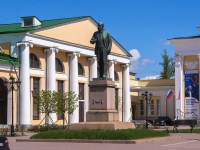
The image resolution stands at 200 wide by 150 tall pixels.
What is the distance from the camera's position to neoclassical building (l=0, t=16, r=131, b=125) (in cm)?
5025

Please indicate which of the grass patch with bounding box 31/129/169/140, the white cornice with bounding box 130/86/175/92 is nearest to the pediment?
the white cornice with bounding box 130/86/175/92

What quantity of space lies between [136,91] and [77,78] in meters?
20.9

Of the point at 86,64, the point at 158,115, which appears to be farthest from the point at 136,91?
the point at 86,64

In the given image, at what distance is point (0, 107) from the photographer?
5109cm

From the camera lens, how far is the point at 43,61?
54812mm

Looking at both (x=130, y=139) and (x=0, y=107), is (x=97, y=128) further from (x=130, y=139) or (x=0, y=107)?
(x=0, y=107)

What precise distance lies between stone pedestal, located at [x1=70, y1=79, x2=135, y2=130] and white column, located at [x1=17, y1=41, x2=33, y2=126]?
22.0m

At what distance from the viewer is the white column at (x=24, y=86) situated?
50000 millimetres

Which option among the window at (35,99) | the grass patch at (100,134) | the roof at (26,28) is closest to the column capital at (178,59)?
the roof at (26,28)

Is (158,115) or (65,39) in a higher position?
(65,39)

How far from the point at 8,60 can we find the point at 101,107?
22782mm

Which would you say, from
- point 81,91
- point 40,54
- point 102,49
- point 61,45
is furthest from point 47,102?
point 102,49

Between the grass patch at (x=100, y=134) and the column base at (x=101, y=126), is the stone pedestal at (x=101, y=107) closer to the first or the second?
the column base at (x=101, y=126)

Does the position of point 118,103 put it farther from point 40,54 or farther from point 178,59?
point 40,54
